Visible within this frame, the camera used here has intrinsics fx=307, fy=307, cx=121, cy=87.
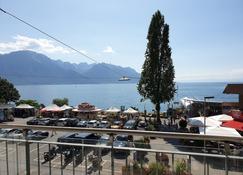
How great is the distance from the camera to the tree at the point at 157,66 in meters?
39.3

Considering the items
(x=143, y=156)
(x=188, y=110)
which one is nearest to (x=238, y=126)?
(x=143, y=156)

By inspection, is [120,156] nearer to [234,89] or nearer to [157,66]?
[234,89]

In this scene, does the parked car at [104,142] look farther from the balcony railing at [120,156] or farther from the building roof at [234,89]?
the building roof at [234,89]

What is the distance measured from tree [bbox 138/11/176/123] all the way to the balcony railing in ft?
115

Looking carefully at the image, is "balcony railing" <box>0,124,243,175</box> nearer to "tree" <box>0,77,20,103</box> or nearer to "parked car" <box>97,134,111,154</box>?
"parked car" <box>97,134,111,154</box>

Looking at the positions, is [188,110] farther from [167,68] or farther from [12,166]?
[12,166]

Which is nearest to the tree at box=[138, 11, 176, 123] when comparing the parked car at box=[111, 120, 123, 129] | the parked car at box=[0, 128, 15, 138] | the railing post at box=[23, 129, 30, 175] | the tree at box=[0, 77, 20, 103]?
the parked car at box=[111, 120, 123, 129]

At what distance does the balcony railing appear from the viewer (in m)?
3.47

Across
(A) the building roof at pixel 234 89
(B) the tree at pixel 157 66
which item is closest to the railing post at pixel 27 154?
(A) the building roof at pixel 234 89

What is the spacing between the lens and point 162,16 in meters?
39.7

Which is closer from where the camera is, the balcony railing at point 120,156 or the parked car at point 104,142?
the balcony railing at point 120,156

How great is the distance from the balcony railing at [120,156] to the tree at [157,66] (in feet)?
115

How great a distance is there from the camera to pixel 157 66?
3944 cm

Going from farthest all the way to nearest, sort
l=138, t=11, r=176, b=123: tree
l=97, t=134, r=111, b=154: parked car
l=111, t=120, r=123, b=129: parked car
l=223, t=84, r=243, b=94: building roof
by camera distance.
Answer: l=138, t=11, r=176, b=123: tree < l=111, t=120, r=123, b=129: parked car < l=223, t=84, r=243, b=94: building roof < l=97, t=134, r=111, b=154: parked car
